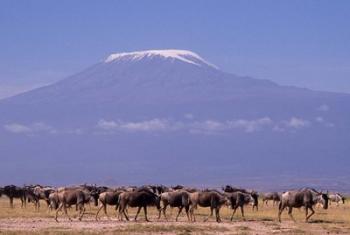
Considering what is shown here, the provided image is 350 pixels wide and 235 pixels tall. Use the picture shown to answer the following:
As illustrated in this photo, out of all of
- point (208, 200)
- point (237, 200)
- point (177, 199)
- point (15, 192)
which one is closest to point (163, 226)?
point (208, 200)

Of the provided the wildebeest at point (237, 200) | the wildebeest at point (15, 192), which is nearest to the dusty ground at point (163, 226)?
the wildebeest at point (237, 200)

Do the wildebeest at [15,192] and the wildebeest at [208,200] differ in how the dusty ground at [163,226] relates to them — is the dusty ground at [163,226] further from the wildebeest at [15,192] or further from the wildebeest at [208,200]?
the wildebeest at [15,192]

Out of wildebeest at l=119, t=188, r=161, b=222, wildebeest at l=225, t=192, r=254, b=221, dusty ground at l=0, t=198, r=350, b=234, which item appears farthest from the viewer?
wildebeest at l=225, t=192, r=254, b=221

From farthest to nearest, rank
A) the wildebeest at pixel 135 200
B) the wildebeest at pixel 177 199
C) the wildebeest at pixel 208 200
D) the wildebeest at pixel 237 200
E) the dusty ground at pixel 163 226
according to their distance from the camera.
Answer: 1. the wildebeest at pixel 237 200
2. the wildebeest at pixel 177 199
3. the wildebeest at pixel 208 200
4. the wildebeest at pixel 135 200
5. the dusty ground at pixel 163 226

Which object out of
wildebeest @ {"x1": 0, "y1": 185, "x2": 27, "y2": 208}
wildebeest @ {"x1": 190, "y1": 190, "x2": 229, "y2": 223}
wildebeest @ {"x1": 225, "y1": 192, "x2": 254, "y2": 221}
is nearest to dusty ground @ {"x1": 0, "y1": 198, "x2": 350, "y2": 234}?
wildebeest @ {"x1": 225, "y1": 192, "x2": 254, "y2": 221}

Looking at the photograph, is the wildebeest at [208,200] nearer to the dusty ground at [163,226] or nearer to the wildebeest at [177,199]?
the wildebeest at [177,199]

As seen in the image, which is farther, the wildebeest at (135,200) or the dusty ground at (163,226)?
the wildebeest at (135,200)

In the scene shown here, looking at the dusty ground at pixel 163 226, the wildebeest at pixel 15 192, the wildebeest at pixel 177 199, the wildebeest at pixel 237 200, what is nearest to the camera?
the dusty ground at pixel 163 226

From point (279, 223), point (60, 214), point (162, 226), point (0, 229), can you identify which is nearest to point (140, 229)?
point (162, 226)

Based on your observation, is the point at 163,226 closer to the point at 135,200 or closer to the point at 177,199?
the point at 135,200

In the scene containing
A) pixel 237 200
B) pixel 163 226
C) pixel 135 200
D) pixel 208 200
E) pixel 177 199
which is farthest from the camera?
pixel 237 200

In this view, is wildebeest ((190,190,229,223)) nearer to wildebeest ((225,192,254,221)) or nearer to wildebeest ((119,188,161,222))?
wildebeest ((225,192,254,221))

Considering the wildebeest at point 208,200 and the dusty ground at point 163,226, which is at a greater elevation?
the wildebeest at point 208,200

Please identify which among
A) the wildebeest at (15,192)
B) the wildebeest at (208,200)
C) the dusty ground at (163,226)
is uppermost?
the wildebeest at (15,192)
